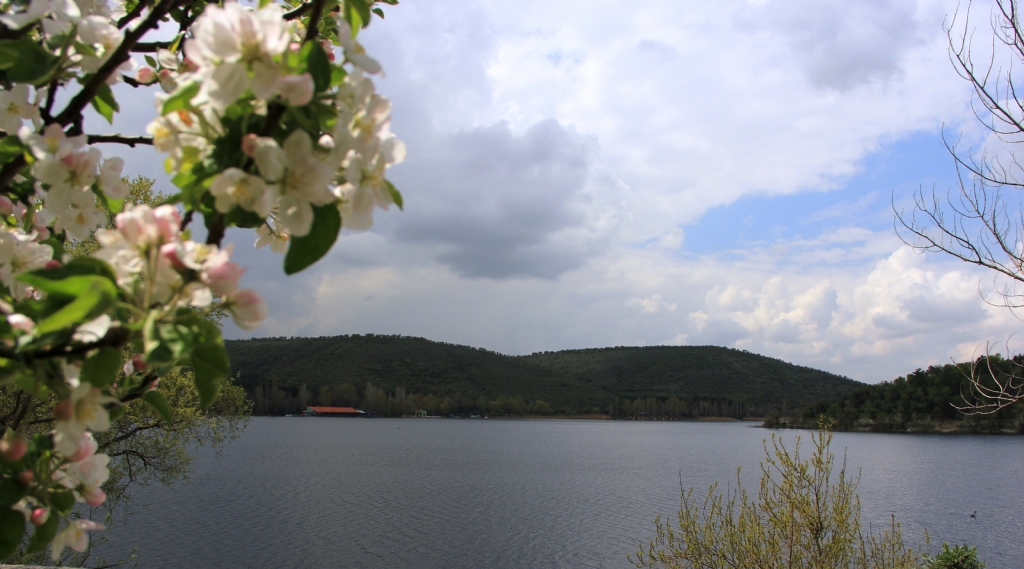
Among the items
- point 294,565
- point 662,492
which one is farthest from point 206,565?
point 662,492

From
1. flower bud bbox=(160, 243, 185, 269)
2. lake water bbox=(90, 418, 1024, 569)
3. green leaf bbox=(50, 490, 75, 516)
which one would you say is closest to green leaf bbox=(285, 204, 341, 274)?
flower bud bbox=(160, 243, 185, 269)

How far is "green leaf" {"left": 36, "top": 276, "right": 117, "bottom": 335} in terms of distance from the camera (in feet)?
2.19

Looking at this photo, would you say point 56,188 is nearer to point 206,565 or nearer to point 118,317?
point 118,317

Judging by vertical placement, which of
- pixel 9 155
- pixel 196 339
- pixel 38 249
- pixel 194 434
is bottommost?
pixel 194 434

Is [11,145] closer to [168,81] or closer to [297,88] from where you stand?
[168,81]

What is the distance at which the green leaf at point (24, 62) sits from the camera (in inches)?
41.6

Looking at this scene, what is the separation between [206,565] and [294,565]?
6.65ft

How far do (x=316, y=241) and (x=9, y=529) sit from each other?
2.28 ft

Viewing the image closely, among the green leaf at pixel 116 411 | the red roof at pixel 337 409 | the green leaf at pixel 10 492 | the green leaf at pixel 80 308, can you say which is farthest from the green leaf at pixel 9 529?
the red roof at pixel 337 409

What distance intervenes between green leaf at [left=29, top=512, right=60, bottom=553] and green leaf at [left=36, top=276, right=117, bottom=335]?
0.48m

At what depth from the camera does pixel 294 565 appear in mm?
15281

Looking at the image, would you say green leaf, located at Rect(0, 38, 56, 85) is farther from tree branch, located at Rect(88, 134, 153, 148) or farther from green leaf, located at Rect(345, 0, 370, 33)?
green leaf, located at Rect(345, 0, 370, 33)

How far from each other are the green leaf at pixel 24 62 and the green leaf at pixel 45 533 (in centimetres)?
75

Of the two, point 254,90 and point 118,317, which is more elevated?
point 254,90
